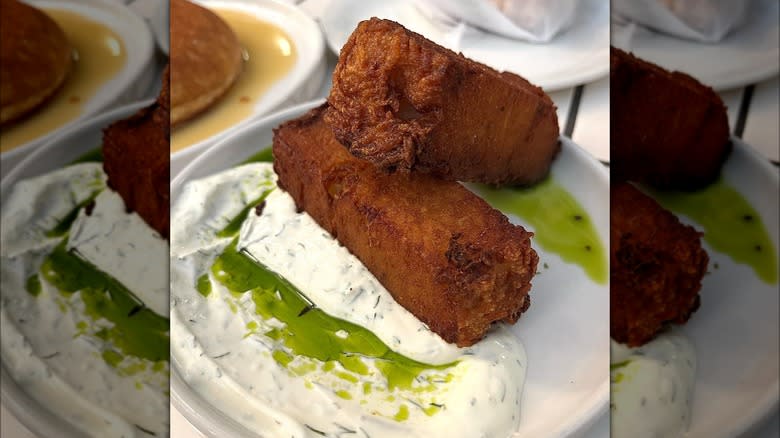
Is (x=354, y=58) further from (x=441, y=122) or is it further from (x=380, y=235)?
(x=380, y=235)

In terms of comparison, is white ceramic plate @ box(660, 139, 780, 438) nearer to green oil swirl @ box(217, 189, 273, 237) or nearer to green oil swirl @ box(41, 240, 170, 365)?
green oil swirl @ box(217, 189, 273, 237)

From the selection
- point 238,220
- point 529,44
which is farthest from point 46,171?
point 529,44

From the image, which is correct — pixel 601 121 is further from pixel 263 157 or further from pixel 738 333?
pixel 263 157

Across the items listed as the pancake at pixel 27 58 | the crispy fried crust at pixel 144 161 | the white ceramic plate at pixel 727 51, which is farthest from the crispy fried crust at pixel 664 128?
the pancake at pixel 27 58

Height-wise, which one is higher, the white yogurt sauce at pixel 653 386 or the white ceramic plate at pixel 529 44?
the white ceramic plate at pixel 529 44

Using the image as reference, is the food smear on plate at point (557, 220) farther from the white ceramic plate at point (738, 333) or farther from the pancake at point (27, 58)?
the pancake at point (27, 58)

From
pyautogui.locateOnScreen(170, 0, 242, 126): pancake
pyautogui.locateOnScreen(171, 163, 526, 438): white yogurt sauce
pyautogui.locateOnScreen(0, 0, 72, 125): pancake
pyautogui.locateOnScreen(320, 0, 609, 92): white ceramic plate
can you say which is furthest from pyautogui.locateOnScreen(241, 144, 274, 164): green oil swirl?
pyautogui.locateOnScreen(0, 0, 72, 125): pancake
